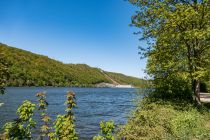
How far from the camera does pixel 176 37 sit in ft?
74.9

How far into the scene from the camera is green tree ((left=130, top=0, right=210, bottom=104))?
22.7 metres

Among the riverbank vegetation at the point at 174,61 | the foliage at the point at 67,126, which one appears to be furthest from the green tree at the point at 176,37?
the foliage at the point at 67,126

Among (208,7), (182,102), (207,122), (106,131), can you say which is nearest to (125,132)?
(207,122)

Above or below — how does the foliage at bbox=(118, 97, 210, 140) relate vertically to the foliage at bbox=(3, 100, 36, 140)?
below

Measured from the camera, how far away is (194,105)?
85.6 ft

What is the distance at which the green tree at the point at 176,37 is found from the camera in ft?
74.4

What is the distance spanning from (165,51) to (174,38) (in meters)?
1.29

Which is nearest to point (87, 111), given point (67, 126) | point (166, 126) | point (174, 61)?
point (174, 61)

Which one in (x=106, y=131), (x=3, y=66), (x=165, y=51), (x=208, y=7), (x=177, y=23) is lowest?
(x=106, y=131)

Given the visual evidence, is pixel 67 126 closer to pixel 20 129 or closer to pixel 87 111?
pixel 20 129

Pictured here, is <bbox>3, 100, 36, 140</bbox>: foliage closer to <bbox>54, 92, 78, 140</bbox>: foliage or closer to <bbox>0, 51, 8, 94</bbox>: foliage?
<bbox>54, 92, 78, 140</bbox>: foliage

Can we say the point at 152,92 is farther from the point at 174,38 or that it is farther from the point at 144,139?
the point at 144,139

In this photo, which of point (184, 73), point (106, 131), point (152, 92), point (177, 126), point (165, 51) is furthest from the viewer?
point (152, 92)

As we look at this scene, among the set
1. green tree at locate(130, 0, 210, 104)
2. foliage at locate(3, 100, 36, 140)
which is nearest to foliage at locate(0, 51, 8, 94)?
foliage at locate(3, 100, 36, 140)
